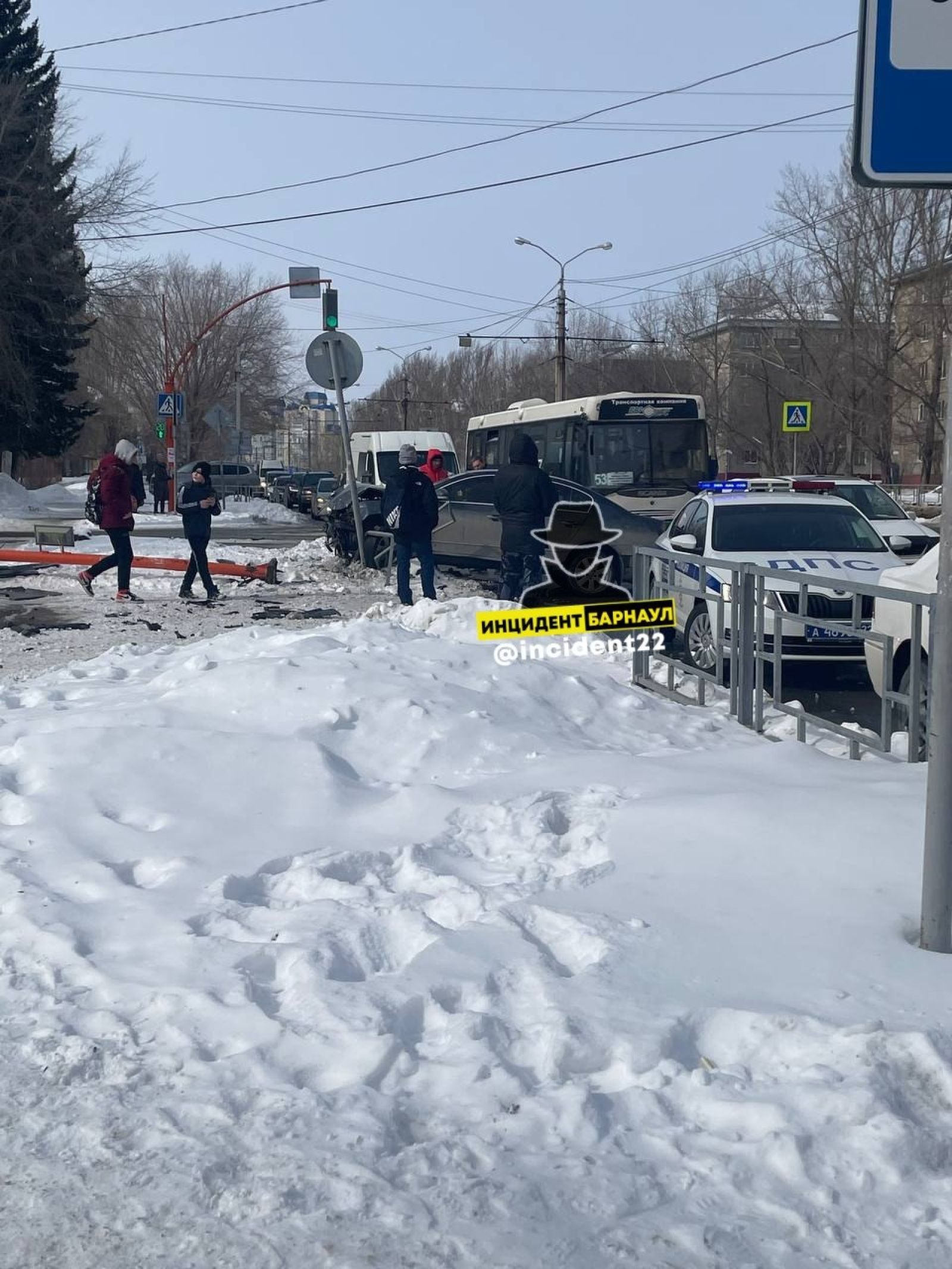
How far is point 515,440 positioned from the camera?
1184 cm

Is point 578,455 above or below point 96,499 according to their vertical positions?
above

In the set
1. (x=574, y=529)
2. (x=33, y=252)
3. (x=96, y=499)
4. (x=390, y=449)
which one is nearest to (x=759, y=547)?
(x=574, y=529)

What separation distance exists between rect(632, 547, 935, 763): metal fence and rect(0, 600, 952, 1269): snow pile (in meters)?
0.55

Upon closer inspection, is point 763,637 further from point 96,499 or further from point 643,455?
point 643,455

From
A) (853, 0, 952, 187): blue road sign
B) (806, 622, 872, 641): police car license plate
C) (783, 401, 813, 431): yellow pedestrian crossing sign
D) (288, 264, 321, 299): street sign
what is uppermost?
(288, 264, 321, 299): street sign

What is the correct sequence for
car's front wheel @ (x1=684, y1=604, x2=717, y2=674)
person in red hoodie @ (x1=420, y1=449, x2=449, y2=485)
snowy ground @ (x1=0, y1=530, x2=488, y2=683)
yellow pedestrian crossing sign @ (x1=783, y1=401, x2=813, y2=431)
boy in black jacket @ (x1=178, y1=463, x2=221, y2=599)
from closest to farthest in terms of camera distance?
1. car's front wheel @ (x1=684, y1=604, x2=717, y2=674)
2. snowy ground @ (x1=0, y1=530, x2=488, y2=683)
3. boy in black jacket @ (x1=178, y1=463, x2=221, y2=599)
4. person in red hoodie @ (x1=420, y1=449, x2=449, y2=485)
5. yellow pedestrian crossing sign @ (x1=783, y1=401, x2=813, y2=431)

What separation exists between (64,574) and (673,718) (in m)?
12.1

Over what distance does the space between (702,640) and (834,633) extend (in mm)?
1872

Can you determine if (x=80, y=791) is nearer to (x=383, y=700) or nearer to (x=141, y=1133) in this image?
(x=383, y=700)

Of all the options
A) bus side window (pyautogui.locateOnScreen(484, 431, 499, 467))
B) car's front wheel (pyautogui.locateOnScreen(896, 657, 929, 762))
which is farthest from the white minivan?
car's front wheel (pyautogui.locateOnScreen(896, 657, 929, 762))

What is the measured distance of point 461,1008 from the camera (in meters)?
3.76

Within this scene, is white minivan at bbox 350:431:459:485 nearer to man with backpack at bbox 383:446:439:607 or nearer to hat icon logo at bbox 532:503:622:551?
hat icon logo at bbox 532:503:622:551

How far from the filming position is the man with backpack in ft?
44.6

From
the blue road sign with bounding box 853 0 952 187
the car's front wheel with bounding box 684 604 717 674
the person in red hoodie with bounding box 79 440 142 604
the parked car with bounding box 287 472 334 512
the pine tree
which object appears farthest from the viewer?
the parked car with bounding box 287 472 334 512
